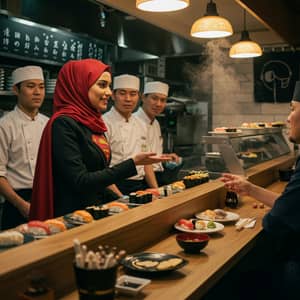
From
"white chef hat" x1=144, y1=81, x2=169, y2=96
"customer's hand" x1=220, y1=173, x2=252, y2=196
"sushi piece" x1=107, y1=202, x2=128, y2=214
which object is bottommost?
"sushi piece" x1=107, y1=202, x2=128, y2=214

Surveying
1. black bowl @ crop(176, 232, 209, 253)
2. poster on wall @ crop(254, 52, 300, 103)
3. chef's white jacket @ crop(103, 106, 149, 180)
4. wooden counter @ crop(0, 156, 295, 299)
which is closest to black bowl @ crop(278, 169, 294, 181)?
chef's white jacket @ crop(103, 106, 149, 180)

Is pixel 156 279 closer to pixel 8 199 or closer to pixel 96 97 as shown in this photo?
pixel 96 97

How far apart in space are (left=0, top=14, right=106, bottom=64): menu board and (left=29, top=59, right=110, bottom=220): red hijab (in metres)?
2.21

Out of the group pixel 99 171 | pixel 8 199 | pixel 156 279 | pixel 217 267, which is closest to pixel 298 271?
pixel 217 267

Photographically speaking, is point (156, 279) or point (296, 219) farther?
point (296, 219)

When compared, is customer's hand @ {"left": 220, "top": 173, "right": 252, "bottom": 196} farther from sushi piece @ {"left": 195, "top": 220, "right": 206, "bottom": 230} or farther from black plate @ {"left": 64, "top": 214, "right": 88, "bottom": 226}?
black plate @ {"left": 64, "top": 214, "right": 88, "bottom": 226}

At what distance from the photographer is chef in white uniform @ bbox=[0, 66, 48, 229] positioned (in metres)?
3.33

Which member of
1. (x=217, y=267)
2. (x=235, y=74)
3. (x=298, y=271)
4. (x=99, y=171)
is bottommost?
(x=298, y=271)

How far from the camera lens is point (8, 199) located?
329 centimetres

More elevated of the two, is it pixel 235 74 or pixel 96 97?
pixel 235 74

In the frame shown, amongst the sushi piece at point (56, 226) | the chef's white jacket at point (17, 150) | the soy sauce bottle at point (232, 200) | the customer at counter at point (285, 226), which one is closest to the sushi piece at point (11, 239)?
the sushi piece at point (56, 226)

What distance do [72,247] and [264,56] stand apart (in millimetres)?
6139

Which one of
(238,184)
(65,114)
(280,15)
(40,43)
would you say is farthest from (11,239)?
(280,15)

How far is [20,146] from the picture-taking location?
352cm
